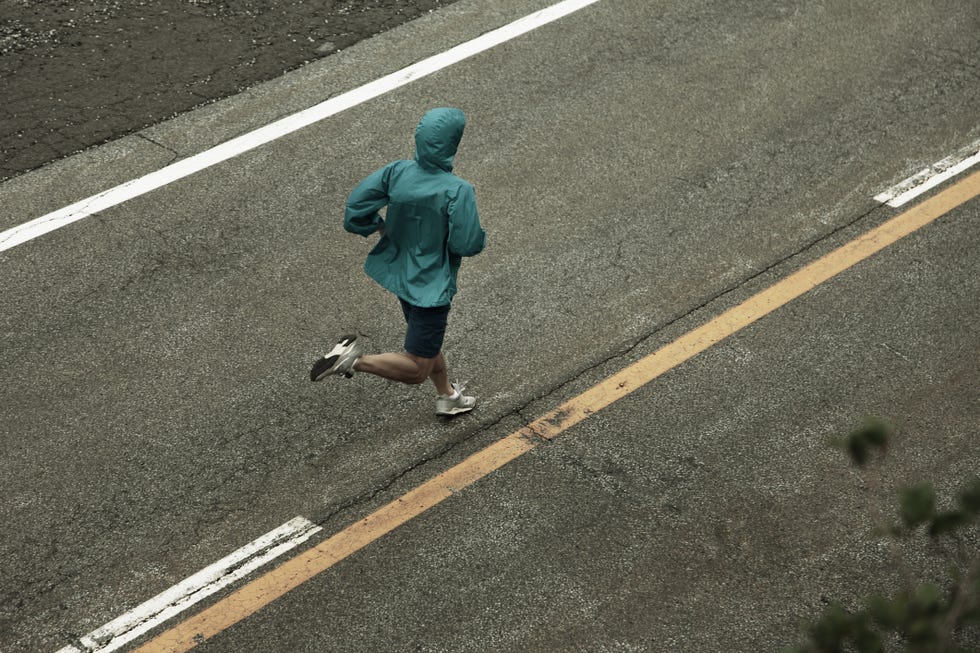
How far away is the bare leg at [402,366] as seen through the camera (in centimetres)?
605

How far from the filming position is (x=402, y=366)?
6.06 meters

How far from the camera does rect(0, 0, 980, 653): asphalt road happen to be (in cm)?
543

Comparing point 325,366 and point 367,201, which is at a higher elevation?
point 367,201

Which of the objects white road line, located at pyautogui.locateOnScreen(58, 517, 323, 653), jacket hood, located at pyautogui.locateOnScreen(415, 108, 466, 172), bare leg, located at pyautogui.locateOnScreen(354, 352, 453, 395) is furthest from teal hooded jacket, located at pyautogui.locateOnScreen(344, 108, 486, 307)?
white road line, located at pyautogui.locateOnScreen(58, 517, 323, 653)

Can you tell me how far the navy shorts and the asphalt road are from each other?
52 centimetres

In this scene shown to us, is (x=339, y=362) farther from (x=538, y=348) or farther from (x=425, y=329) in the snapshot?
(x=538, y=348)

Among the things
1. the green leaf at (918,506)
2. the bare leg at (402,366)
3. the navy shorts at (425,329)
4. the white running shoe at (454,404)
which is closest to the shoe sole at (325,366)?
the bare leg at (402,366)

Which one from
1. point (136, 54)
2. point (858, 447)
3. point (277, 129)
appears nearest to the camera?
point (858, 447)

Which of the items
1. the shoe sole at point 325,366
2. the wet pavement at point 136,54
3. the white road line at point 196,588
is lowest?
the white road line at point 196,588

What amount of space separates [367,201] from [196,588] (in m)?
1.95

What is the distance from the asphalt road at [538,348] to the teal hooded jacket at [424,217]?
2.86 feet

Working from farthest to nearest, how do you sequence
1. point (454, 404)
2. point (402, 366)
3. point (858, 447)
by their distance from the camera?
point (454, 404), point (402, 366), point (858, 447)

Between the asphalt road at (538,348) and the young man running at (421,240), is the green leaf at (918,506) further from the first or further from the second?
the young man running at (421,240)

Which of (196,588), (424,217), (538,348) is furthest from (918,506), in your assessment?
(538,348)
